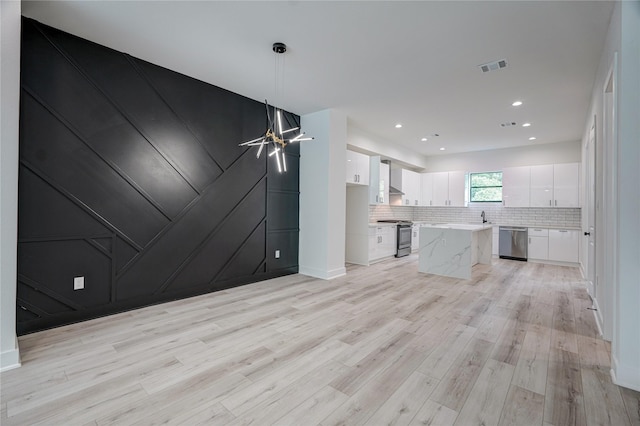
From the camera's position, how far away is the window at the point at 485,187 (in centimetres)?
797

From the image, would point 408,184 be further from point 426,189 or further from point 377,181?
point 377,181

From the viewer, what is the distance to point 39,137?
9.15 ft

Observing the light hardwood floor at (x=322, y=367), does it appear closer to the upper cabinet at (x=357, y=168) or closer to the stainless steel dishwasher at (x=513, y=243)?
the upper cabinet at (x=357, y=168)

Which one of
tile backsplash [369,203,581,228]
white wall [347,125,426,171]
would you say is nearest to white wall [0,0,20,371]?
white wall [347,125,426,171]

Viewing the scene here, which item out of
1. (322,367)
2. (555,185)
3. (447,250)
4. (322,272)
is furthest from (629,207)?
(555,185)

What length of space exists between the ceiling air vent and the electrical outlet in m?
5.01

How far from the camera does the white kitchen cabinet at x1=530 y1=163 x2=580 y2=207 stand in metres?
6.69

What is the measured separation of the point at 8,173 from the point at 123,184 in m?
1.13

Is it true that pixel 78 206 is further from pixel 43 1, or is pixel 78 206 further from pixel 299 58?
pixel 299 58

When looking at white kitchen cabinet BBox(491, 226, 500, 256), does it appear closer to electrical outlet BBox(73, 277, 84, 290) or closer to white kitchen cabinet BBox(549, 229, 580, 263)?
white kitchen cabinet BBox(549, 229, 580, 263)

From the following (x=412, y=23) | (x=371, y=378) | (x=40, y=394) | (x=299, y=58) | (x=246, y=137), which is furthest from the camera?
(x=246, y=137)

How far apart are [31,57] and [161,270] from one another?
244 centimetres

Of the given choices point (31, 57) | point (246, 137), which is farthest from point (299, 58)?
point (31, 57)

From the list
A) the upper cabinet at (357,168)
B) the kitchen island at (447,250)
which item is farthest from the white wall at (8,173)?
the kitchen island at (447,250)
